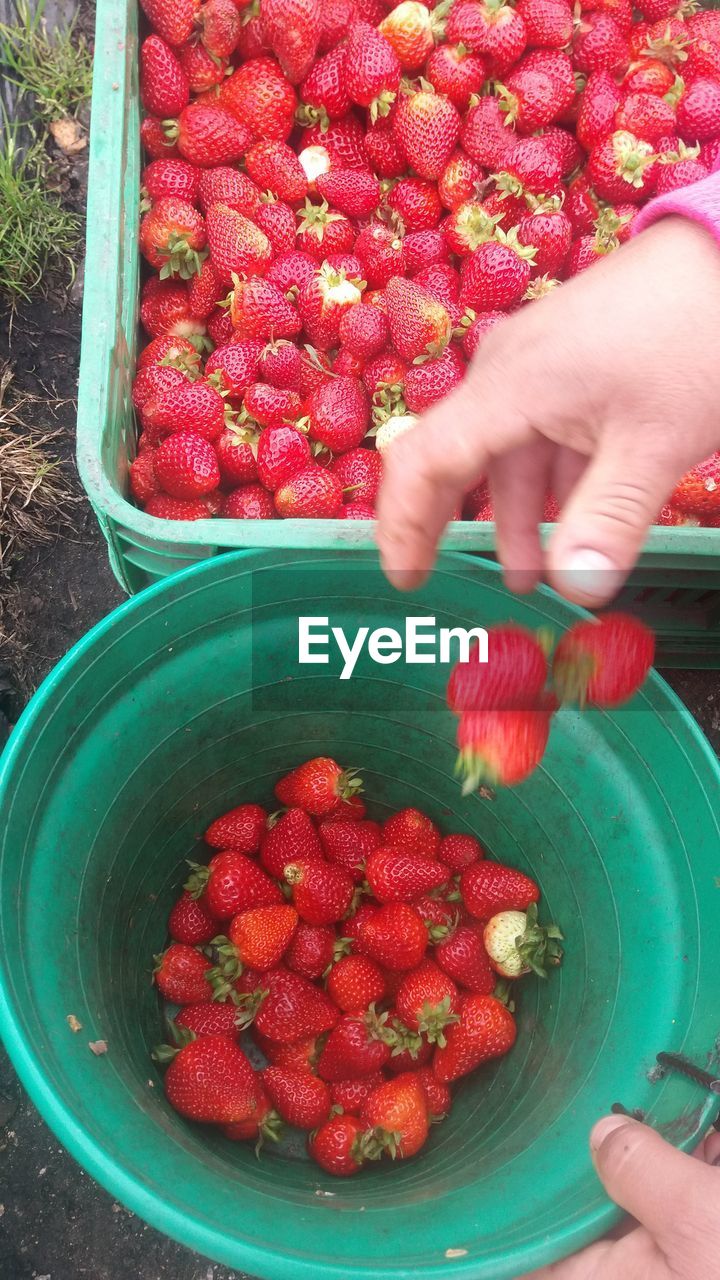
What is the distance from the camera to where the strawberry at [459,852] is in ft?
4.97

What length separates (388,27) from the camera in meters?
1.63

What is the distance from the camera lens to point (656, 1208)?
35.9 inches

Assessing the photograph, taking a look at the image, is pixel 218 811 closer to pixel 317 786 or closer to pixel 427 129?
pixel 317 786

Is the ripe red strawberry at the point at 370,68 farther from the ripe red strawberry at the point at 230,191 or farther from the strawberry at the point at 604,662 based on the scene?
the strawberry at the point at 604,662

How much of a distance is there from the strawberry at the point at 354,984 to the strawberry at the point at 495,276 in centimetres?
108

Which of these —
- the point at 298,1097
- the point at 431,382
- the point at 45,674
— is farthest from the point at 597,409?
the point at 45,674

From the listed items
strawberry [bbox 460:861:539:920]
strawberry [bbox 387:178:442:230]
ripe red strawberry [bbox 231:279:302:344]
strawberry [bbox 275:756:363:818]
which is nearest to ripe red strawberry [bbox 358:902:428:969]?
strawberry [bbox 460:861:539:920]

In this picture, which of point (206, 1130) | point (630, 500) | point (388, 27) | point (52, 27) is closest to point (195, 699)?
point (206, 1130)

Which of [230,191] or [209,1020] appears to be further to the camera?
[230,191]

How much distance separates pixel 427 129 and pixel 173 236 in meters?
0.48

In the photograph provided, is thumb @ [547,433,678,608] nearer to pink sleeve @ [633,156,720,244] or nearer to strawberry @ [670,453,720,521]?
pink sleeve @ [633,156,720,244]

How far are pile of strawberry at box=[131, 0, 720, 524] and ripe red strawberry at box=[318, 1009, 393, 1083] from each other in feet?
2.46

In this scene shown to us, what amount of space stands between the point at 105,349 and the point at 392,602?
0.55m

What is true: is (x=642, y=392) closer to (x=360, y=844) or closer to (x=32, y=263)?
(x=360, y=844)
